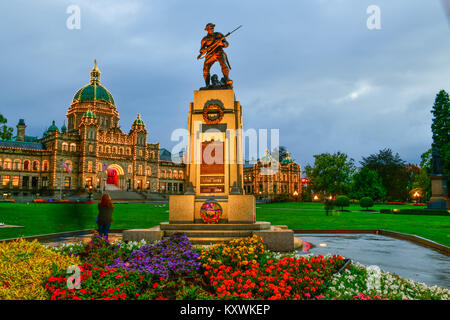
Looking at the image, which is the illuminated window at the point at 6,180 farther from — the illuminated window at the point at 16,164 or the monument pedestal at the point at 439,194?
the monument pedestal at the point at 439,194

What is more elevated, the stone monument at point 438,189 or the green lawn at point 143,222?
the stone monument at point 438,189

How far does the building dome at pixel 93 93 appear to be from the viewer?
95.4m

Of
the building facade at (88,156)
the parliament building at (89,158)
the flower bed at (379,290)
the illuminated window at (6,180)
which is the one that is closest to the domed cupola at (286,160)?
the parliament building at (89,158)

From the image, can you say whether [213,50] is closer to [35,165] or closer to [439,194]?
[439,194]

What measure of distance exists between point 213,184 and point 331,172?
76314 mm

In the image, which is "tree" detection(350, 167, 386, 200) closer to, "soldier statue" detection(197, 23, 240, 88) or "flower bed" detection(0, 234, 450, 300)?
"soldier statue" detection(197, 23, 240, 88)

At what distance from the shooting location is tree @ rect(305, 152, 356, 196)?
83.8m

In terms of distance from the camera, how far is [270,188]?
114m

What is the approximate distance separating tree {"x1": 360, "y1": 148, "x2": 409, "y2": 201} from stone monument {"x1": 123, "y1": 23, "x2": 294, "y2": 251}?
75.4 metres

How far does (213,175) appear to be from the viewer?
42.8 feet

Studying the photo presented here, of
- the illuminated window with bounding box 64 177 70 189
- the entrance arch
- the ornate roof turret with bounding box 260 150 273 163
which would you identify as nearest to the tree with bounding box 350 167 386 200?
the ornate roof turret with bounding box 260 150 273 163

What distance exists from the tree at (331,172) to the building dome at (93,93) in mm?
64037

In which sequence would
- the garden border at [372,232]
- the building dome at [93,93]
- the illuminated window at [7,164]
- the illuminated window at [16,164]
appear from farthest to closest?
the building dome at [93,93] < the illuminated window at [16,164] < the illuminated window at [7,164] < the garden border at [372,232]
